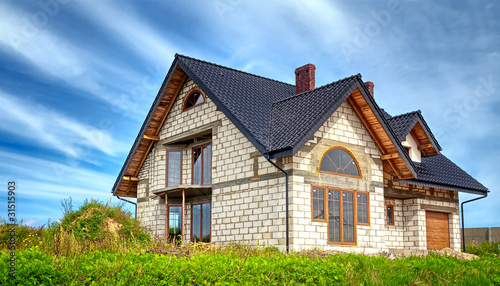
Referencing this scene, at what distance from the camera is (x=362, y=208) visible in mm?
17203

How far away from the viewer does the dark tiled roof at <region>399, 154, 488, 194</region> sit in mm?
20875

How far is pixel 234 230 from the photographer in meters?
17.0

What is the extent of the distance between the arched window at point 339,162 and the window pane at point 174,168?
690 centimetres

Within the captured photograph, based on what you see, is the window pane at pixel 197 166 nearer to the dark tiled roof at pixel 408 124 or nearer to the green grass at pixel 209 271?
the dark tiled roof at pixel 408 124

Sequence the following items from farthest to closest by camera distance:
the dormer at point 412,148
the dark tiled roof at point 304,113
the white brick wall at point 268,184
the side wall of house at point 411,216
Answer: the dormer at point 412,148
the side wall of house at point 411,216
the white brick wall at point 268,184
the dark tiled roof at point 304,113

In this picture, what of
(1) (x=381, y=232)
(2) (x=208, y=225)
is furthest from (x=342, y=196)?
(2) (x=208, y=225)

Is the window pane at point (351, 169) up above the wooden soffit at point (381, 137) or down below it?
below

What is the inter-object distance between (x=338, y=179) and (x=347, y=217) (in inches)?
51.5

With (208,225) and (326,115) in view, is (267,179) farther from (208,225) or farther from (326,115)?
(208,225)

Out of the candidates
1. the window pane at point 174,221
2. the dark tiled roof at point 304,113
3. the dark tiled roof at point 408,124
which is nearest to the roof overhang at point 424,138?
the dark tiled roof at point 408,124

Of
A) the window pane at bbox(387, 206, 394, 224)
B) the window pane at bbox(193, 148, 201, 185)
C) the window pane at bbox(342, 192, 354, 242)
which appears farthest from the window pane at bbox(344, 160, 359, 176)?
the window pane at bbox(193, 148, 201, 185)

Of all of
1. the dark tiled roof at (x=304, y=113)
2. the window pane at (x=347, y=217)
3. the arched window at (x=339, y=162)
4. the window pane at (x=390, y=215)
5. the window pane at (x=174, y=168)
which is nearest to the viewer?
the dark tiled roof at (x=304, y=113)

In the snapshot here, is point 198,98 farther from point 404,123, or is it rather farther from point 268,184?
point 404,123

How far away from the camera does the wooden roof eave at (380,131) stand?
56.0 feet
